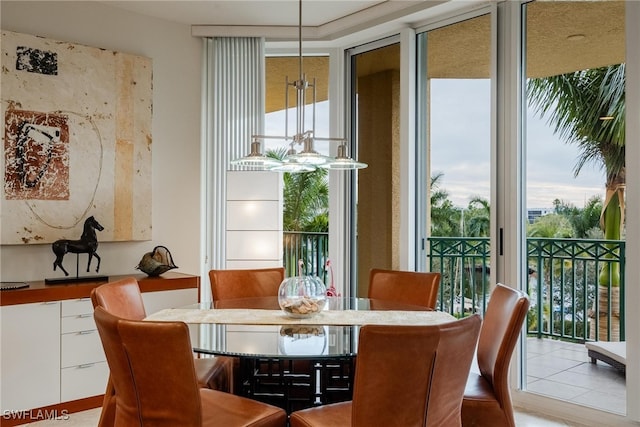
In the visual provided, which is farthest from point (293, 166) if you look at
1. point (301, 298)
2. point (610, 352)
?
point (610, 352)

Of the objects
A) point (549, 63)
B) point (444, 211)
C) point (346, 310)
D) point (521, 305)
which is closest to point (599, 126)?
point (549, 63)

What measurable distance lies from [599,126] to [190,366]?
272 cm

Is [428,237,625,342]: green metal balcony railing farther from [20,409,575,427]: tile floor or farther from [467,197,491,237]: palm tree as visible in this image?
[20,409,575,427]: tile floor

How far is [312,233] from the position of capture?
478 centimetres

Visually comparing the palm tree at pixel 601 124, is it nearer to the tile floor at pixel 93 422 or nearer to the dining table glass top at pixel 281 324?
the tile floor at pixel 93 422

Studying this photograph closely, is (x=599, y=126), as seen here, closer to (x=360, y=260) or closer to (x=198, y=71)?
(x=360, y=260)

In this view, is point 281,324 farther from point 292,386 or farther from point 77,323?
point 77,323

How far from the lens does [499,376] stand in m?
A: 2.23

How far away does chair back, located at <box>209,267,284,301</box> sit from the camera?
3.29m

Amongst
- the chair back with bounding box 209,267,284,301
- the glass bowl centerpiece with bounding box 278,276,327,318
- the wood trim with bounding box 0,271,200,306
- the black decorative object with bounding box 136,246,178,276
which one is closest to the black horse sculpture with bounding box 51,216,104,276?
the wood trim with bounding box 0,271,200,306

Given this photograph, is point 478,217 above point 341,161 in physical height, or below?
below

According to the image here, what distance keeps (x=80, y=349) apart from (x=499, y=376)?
256 cm

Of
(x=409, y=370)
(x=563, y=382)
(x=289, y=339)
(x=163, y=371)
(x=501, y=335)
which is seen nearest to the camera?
(x=409, y=370)

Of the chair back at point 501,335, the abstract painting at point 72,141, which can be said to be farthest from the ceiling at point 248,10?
the chair back at point 501,335
